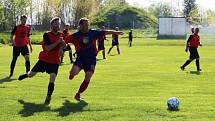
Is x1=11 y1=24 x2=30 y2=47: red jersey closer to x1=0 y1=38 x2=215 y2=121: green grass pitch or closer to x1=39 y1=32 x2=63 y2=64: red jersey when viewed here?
x1=0 y1=38 x2=215 y2=121: green grass pitch

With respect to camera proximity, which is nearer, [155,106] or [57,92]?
[155,106]

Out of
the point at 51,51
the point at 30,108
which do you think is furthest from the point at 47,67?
the point at 30,108

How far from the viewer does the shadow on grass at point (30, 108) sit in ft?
32.2

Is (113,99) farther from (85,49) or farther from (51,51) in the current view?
(51,51)

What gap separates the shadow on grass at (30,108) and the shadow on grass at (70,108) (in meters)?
0.33

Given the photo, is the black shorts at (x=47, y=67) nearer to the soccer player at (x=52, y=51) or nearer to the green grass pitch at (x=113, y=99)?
the soccer player at (x=52, y=51)

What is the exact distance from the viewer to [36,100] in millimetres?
11484

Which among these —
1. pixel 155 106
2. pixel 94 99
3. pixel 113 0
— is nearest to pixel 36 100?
pixel 94 99

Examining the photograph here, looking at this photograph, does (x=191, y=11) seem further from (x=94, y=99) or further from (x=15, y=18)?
(x=94, y=99)

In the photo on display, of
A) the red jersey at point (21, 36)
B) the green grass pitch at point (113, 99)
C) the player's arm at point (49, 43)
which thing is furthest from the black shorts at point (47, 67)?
the red jersey at point (21, 36)

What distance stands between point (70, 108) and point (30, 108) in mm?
838

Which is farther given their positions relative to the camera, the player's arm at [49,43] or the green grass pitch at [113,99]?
the player's arm at [49,43]

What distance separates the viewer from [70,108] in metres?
10.5

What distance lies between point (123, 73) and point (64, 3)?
328ft
